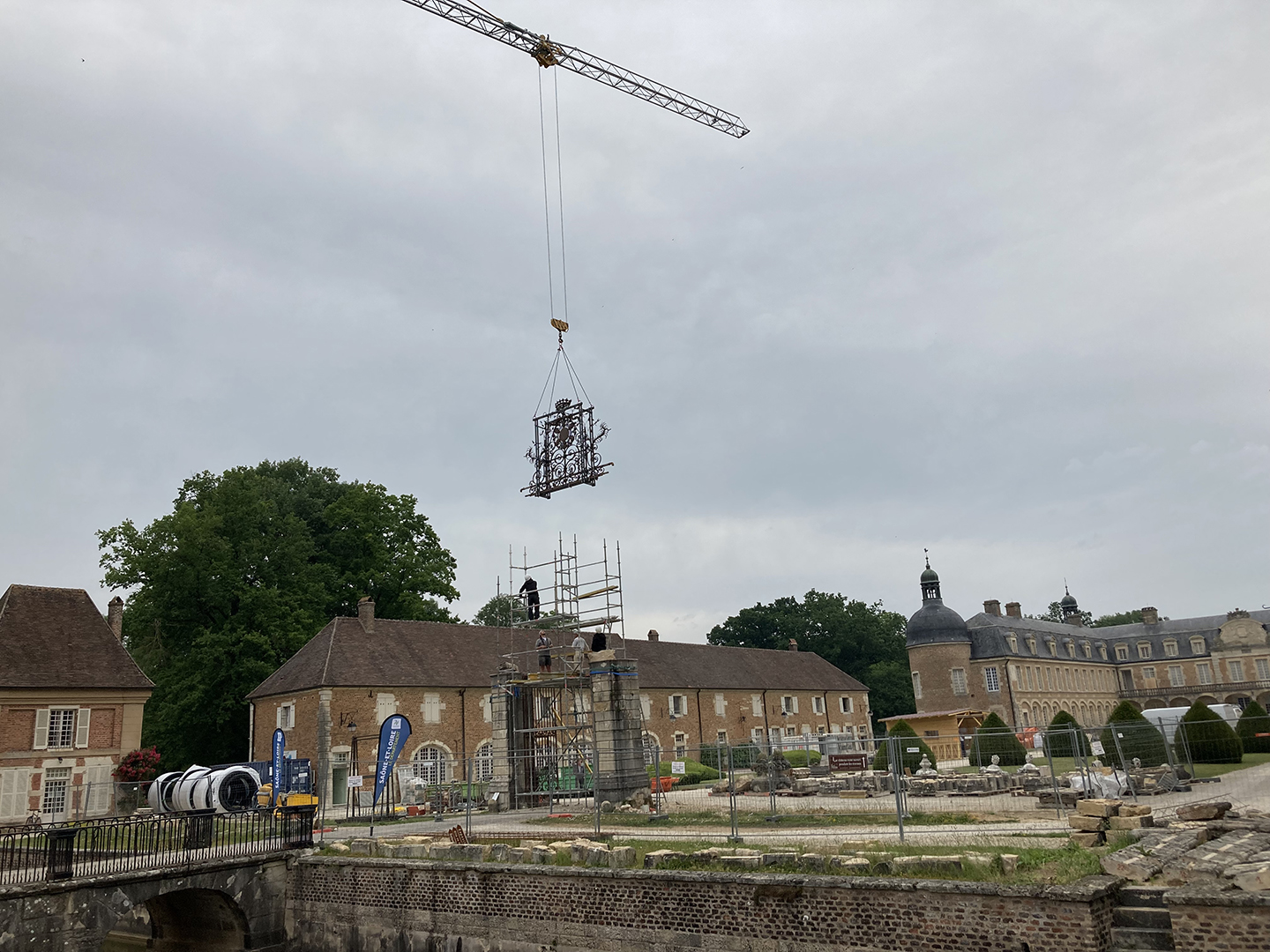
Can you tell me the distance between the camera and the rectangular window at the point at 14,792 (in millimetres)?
29641

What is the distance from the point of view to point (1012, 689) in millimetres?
58188

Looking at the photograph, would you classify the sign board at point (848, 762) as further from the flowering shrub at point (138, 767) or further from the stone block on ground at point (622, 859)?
the flowering shrub at point (138, 767)

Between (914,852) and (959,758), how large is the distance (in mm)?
23010

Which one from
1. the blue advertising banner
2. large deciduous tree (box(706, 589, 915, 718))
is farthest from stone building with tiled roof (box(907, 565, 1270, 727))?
the blue advertising banner

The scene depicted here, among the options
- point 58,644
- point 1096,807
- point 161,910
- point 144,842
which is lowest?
point 161,910

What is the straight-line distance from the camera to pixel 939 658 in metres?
58.9

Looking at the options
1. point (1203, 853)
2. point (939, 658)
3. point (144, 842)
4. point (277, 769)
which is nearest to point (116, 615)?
point (277, 769)

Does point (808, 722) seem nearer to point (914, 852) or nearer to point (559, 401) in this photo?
point (559, 401)

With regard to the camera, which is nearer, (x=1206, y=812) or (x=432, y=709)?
(x=1206, y=812)

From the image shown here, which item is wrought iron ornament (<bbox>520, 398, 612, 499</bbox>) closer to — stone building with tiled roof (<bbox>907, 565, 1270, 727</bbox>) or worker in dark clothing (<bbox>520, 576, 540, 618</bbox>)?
worker in dark clothing (<bbox>520, 576, 540, 618</bbox>)

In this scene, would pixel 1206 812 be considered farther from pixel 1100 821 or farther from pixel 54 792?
pixel 54 792

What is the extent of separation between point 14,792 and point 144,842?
12.9 m

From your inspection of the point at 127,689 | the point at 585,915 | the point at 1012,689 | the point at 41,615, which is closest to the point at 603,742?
the point at 585,915

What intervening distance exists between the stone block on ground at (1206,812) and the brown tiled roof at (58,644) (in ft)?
108
